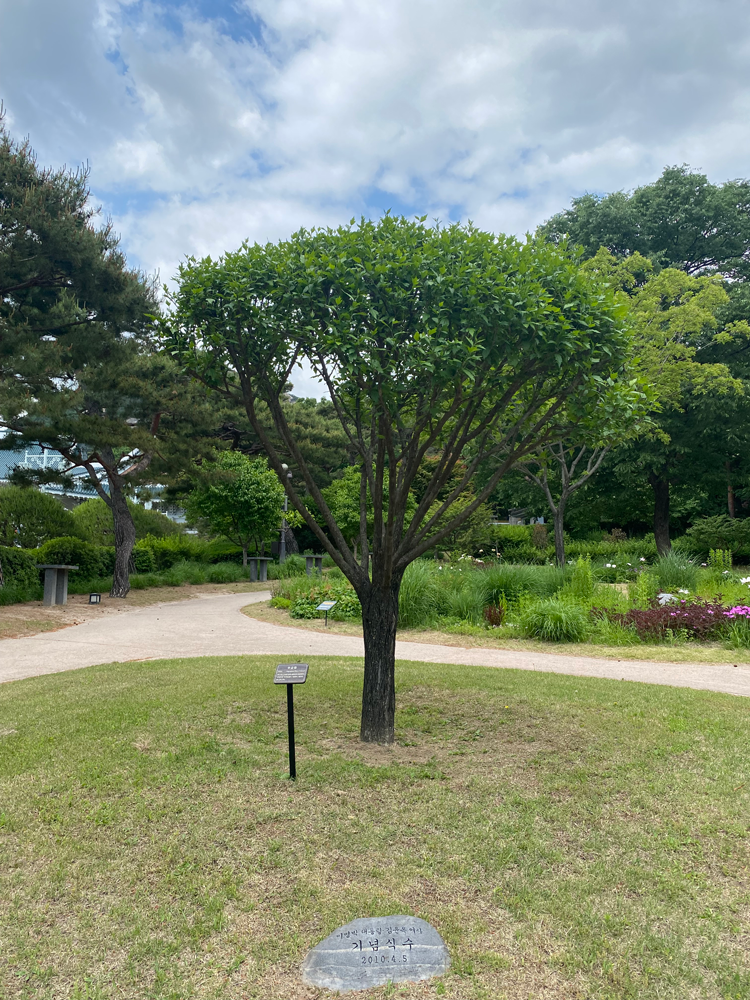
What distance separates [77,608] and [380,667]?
11.2 metres

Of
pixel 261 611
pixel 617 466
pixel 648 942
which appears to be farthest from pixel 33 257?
pixel 617 466

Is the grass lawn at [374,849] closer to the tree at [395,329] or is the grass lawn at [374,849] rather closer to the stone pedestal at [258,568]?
the tree at [395,329]

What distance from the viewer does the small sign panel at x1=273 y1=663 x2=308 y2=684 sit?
370 centimetres

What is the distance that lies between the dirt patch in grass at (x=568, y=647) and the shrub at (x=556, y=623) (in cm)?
19

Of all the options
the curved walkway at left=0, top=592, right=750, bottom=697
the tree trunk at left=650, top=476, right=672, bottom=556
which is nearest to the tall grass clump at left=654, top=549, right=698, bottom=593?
the curved walkway at left=0, top=592, right=750, bottom=697

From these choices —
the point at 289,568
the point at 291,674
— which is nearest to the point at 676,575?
the point at 291,674

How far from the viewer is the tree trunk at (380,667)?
14.9ft

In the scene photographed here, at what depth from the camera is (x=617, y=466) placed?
20328 mm

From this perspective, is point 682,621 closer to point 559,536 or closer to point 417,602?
point 417,602

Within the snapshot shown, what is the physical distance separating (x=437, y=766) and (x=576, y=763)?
2.98 ft

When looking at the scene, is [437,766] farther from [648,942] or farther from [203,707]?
[203,707]

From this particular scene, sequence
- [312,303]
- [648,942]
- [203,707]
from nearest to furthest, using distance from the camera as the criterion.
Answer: [648,942], [312,303], [203,707]

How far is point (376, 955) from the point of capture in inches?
93.0

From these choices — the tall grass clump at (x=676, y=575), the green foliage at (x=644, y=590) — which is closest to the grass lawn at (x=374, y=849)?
the green foliage at (x=644, y=590)
